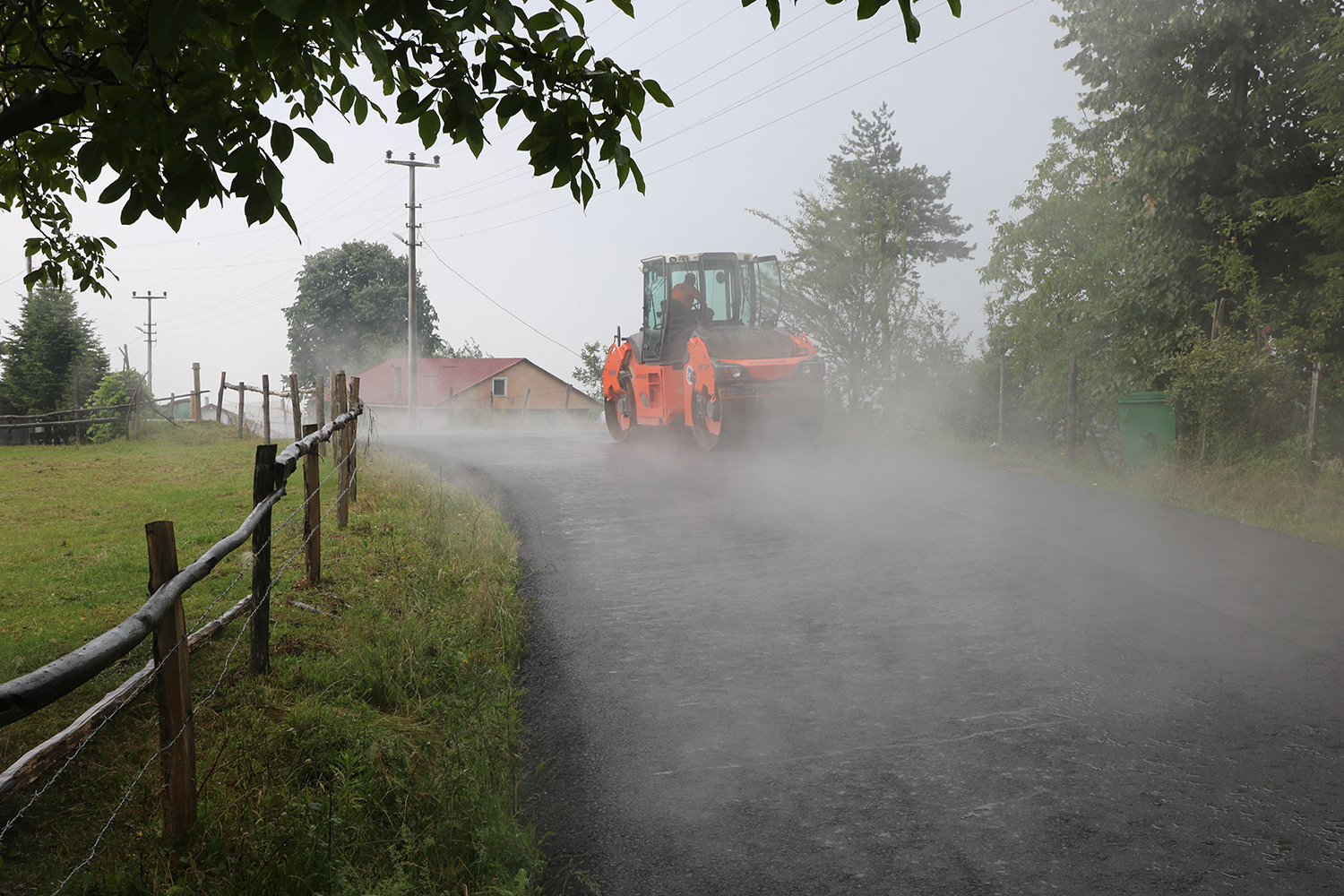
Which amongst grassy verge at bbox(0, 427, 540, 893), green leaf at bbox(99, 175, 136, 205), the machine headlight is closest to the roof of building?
the machine headlight

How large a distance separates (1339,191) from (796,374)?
305 inches

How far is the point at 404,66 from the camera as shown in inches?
165

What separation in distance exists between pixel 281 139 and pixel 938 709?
389 cm

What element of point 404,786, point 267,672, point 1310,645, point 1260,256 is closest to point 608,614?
point 267,672

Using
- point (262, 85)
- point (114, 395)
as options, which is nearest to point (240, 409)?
point (114, 395)

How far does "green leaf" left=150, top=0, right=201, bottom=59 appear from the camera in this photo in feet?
7.37

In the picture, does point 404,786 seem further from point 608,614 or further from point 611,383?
point 611,383

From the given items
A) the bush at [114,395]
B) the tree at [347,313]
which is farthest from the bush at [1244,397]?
the tree at [347,313]

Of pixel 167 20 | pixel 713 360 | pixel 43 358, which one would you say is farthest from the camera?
pixel 43 358

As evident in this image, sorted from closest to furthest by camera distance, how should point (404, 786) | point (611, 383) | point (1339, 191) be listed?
point (404, 786)
point (1339, 191)
point (611, 383)

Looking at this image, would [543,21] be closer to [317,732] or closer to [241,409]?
[317,732]

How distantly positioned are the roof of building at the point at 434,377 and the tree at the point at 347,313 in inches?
114

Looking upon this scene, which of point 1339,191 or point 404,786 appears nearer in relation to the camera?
point 404,786

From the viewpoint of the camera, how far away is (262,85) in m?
3.76
